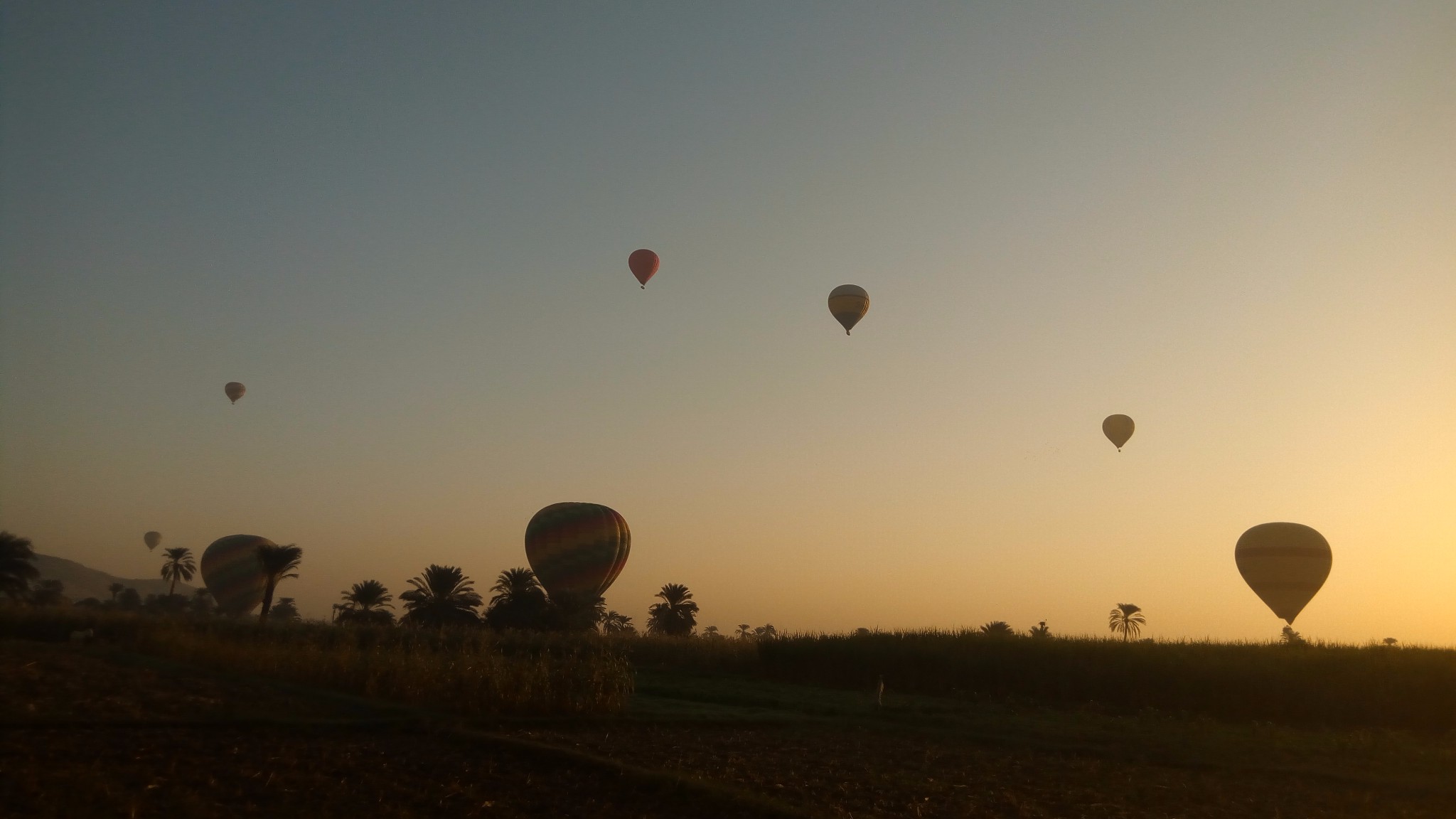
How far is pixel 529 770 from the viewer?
1316 centimetres

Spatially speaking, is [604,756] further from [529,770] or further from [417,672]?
[417,672]

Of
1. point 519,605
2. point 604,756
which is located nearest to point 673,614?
point 519,605

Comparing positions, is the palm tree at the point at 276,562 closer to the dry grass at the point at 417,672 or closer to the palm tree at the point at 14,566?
the palm tree at the point at 14,566

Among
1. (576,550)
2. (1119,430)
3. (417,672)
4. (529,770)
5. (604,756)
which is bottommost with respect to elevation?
(529,770)

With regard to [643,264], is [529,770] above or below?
below

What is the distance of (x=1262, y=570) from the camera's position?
145 feet

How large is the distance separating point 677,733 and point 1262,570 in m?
35.8

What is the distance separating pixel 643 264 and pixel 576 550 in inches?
856

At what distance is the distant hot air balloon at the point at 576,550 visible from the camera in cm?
5672

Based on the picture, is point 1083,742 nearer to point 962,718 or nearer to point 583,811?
point 962,718

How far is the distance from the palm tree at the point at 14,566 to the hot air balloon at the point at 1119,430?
55556 millimetres

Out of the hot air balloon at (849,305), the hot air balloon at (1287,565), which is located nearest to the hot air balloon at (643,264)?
the hot air balloon at (849,305)

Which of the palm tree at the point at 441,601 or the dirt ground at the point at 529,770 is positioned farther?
the palm tree at the point at 441,601

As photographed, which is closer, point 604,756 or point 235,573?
point 604,756
